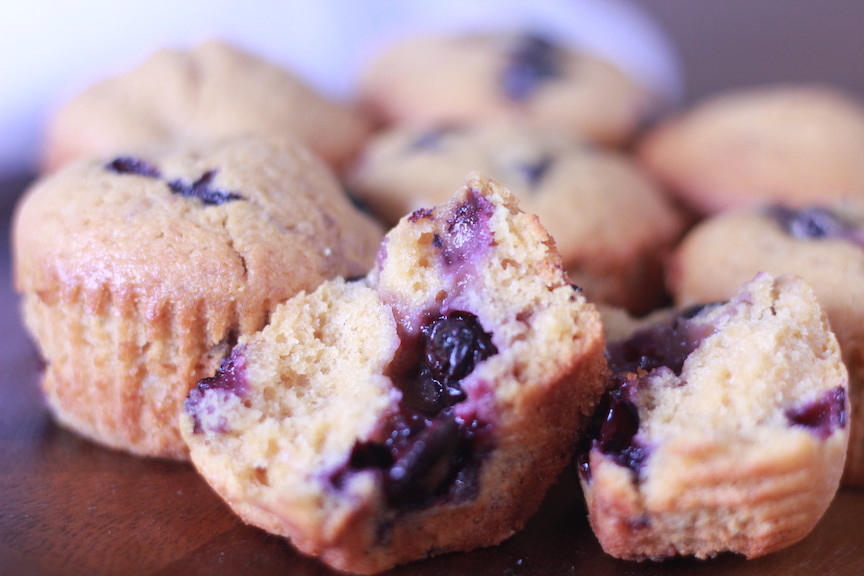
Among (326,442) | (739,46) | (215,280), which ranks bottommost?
(739,46)

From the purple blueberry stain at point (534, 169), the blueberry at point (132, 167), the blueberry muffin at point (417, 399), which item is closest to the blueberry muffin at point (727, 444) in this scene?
the blueberry muffin at point (417, 399)

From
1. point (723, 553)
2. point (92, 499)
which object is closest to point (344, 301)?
point (92, 499)

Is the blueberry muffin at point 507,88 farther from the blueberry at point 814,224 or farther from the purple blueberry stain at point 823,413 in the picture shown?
the purple blueberry stain at point 823,413

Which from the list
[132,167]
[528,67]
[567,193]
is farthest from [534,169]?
[132,167]

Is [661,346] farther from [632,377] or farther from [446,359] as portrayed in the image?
[446,359]

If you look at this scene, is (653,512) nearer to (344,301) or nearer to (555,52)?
(344,301)

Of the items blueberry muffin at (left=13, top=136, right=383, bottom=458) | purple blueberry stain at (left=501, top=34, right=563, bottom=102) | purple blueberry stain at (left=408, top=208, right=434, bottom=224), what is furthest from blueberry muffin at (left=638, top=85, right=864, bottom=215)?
blueberry muffin at (left=13, top=136, right=383, bottom=458)

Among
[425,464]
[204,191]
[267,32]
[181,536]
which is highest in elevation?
[204,191]
